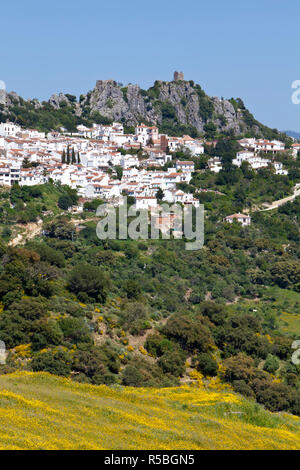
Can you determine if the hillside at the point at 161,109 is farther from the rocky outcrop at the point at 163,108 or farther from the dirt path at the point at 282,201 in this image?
the dirt path at the point at 282,201

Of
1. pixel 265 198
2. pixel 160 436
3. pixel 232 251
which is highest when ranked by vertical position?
pixel 265 198

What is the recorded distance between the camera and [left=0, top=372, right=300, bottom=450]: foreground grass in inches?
635

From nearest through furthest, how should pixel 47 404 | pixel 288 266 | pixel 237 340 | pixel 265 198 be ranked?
pixel 47 404
pixel 237 340
pixel 288 266
pixel 265 198

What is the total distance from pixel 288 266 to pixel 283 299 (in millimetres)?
4499

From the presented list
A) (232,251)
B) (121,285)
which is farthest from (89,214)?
(121,285)

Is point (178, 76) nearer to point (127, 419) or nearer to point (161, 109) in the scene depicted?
point (161, 109)

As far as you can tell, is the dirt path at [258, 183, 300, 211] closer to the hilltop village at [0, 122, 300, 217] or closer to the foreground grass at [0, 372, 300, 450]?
the hilltop village at [0, 122, 300, 217]

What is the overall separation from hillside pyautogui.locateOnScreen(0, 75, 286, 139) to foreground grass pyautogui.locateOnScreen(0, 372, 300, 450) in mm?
73473

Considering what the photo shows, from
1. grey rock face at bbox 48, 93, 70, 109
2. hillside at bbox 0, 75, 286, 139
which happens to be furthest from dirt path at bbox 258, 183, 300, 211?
grey rock face at bbox 48, 93, 70, 109

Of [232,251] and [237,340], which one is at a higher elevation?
[232,251]

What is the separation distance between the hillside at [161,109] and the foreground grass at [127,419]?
2893 inches

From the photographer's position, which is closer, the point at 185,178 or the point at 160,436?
the point at 160,436

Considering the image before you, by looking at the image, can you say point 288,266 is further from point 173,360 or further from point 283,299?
point 173,360

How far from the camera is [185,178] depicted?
2768 inches
